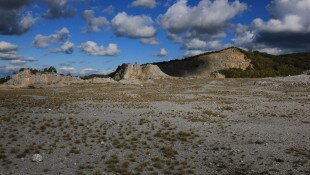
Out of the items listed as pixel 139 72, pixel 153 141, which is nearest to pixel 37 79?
pixel 139 72

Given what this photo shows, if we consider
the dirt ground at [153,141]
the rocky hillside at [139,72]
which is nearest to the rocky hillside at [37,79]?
the rocky hillside at [139,72]

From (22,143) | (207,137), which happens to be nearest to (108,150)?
(22,143)

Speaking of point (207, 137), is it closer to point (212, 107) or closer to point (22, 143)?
point (22, 143)

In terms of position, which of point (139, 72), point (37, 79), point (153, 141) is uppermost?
point (139, 72)

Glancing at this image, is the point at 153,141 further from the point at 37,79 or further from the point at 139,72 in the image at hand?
the point at 139,72

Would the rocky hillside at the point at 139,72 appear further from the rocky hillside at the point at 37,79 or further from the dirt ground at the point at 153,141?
the dirt ground at the point at 153,141

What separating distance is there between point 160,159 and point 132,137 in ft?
21.5

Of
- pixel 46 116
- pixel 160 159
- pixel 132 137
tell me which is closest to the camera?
pixel 160 159

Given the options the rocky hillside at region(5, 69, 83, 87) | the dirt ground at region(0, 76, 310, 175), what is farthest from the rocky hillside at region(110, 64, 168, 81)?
the dirt ground at region(0, 76, 310, 175)

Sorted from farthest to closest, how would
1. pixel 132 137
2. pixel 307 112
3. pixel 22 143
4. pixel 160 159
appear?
pixel 307 112 < pixel 132 137 < pixel 22 143 < pixel 160 159

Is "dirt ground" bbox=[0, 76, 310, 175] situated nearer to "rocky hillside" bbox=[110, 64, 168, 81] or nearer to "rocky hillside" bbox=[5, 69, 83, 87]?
"rocky hillside" bbox=[5, 69, 83, 87]

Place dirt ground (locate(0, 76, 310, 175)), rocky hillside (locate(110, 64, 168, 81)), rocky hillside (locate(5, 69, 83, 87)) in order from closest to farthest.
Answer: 1. dirt ground (locate(0, 76, 310, 175))
2. rocky hillside (locate(5, 69, 83, 87))
3. rocky hillside (locate(110, 64, 168, 81))

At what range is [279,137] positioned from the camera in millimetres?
Answer: 30703

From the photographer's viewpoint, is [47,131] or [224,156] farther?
[47,131]
